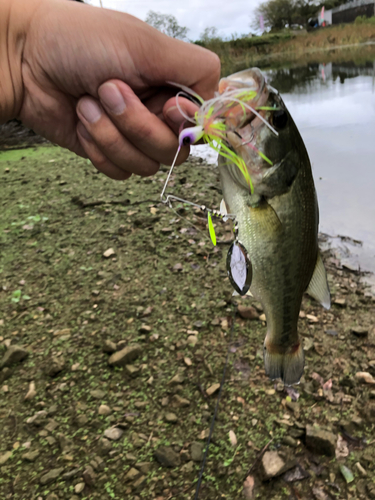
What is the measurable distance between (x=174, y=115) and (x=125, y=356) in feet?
5.51

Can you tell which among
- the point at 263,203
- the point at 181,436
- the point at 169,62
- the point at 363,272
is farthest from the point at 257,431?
the point at 363,272

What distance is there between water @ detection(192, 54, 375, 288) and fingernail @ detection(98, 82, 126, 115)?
120 inches

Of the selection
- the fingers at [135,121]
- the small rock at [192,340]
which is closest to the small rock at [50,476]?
the small rock at [192,340]

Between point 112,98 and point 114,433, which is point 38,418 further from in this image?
point 112,98

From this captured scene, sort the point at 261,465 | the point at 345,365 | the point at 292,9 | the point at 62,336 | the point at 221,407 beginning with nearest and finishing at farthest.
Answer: the point at 261,465 < the point at 221,407 < the point at 345,365 < the point at 62,336 < the point at 292,9

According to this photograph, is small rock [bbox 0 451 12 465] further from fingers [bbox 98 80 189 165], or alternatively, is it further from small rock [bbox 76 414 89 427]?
fingers [bbox 98 80 189 165]

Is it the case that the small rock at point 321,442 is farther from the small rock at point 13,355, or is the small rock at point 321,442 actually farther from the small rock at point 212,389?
the small rock at point 13,355

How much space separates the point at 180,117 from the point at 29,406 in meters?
1.90

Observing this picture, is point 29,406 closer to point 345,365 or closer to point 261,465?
point 261,465

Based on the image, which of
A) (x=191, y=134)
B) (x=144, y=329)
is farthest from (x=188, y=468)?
(x=191, y=134)

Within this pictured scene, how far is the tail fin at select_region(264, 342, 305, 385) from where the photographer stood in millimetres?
1636

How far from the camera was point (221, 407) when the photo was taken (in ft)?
7.25

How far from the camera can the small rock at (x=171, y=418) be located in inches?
84.3

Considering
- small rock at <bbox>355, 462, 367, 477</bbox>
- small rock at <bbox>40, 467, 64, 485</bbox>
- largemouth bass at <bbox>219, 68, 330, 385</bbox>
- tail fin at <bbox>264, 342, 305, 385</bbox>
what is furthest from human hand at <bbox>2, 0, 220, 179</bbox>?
small rock at <bbox>355, 462, 367, 477</bbox>
